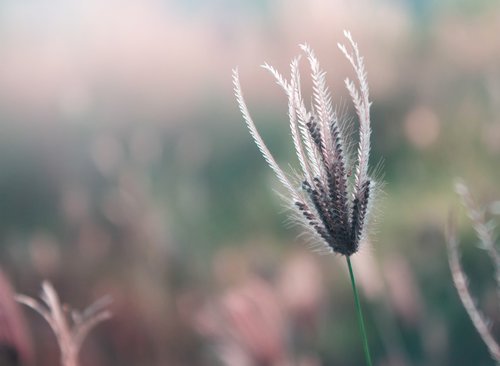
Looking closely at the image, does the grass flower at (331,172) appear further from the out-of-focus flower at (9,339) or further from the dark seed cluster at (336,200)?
the out-of-focus flower at (9,339)

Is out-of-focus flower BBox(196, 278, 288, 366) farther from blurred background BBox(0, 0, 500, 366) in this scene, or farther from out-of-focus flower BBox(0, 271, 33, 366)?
out-of-focus flower BBox(0, 271, 33, 366)

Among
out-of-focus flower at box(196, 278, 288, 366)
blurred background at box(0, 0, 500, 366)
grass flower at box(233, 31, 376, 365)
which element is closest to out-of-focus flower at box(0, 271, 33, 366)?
blurred background at box(0, 0, 500, 366)

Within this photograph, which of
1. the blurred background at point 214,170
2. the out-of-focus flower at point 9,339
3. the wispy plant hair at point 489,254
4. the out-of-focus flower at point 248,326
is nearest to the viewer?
the wispy plant hair at point 489,254

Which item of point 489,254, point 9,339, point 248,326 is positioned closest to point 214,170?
point 248,326

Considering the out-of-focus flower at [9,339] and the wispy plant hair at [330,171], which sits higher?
the out-of-focus flower at [9,339]

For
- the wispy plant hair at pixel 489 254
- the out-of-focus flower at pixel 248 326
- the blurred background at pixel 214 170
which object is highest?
the blurred background at pixel 214 170

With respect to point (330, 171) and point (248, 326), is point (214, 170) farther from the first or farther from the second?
point (330, 171)

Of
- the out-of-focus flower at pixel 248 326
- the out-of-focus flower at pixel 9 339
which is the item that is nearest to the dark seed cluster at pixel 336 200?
the out-of-focus flower at pixel 248 326

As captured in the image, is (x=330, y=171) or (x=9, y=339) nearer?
(x=330, y=171)

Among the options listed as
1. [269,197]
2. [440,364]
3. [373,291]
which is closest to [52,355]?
[269,197]
